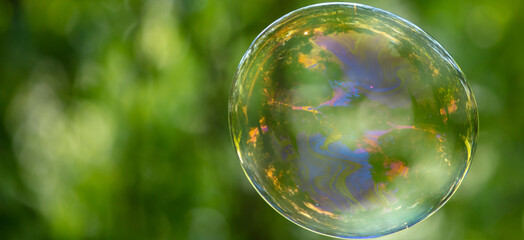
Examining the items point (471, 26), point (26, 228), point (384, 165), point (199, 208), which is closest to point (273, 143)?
point (384, 165)

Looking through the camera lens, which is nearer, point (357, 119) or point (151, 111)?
point (357, 119)

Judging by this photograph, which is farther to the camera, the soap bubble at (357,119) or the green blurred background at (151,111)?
the green blurred background at (151,111)

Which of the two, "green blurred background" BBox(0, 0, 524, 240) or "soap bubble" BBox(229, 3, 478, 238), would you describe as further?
"green blurred background" BBox(0, 0, 524, 240)

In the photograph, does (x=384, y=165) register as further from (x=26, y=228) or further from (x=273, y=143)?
(x=26, y=228)

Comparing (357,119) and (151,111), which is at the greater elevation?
(357,119)
